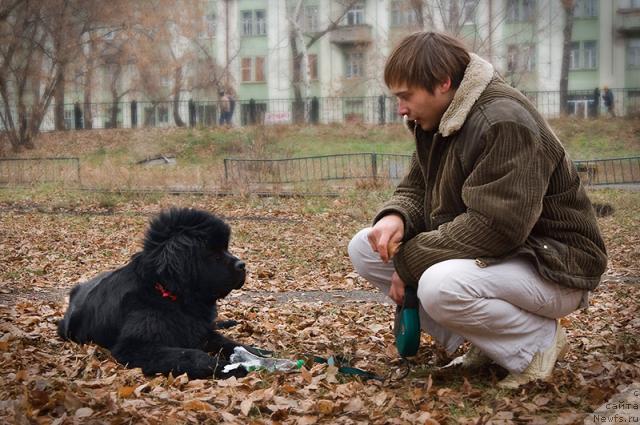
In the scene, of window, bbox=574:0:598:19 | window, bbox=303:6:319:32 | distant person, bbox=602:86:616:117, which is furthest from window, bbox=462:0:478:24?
window, bbox=303:6:319:32

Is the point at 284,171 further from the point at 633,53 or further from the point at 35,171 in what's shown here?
the point at 633,53

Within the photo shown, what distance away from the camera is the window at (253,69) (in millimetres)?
46625

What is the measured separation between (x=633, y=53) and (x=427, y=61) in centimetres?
3502

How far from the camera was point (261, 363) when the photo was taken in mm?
4961

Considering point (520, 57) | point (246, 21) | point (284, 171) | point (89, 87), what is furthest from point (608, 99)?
point (89, 87)

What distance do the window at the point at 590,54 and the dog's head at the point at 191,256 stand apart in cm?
3574

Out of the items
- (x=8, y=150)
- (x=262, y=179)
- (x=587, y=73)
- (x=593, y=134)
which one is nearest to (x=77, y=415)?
(x=262, y=179)

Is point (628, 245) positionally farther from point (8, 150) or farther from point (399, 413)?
point (8, 150)

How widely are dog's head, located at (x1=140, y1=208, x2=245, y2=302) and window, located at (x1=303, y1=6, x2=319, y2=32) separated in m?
41.2

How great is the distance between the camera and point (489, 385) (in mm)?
4520

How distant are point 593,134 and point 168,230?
3079 centimetres

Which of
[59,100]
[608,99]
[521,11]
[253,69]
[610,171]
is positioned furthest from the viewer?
[253,69]

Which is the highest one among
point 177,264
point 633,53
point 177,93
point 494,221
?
point 633,53

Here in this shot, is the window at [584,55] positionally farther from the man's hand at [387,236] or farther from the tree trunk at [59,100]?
the man's hand at [387,236]
